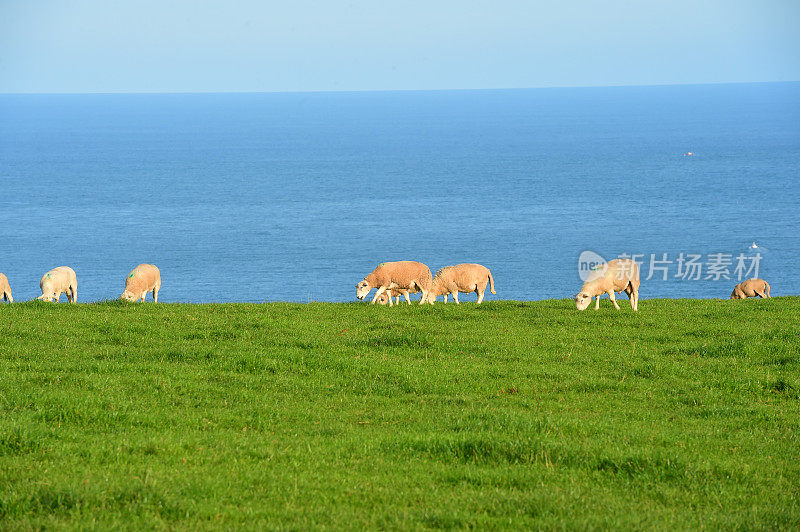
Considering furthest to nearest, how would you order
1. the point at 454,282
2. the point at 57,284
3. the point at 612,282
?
the point at 57,284 < the point at 454,282 < the point at 612,282

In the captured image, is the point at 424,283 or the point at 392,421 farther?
the point at 424,283

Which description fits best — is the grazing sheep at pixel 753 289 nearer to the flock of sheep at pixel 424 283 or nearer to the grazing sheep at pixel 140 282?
the flock of sheep at pixel 424 283

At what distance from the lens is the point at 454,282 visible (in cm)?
2994

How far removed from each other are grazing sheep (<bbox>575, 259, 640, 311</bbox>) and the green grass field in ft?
9.58

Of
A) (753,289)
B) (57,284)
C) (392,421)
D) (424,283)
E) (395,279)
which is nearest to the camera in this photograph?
(392,421)

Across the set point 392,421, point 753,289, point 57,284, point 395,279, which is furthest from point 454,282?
point 392,421

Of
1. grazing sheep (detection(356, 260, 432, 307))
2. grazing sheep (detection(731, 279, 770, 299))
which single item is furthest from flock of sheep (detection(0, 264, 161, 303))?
grazing sheep (detection(731, 279, 770, 299))

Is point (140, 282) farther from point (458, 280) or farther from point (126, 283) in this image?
point (458, 280)

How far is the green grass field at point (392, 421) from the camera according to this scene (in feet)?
30.3

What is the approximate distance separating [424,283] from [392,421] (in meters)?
15.7

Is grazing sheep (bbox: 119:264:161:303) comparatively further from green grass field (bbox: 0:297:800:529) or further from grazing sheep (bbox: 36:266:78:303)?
green grass field (bbox: 0:297:800:529)

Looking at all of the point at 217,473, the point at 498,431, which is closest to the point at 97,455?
the point at 217,473

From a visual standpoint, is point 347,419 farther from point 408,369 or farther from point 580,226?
point 580,226

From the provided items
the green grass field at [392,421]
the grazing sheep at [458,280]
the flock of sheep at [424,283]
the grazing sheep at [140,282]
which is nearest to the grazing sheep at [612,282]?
the flock of sheep at [424,283]
